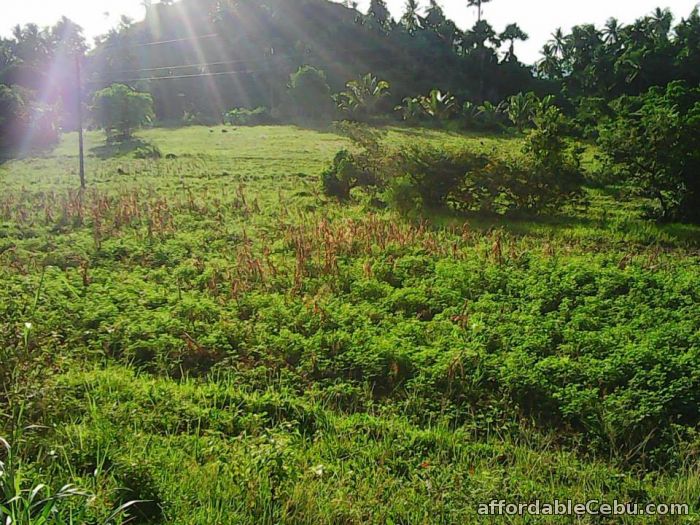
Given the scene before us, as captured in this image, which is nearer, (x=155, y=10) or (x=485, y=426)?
(x=485, y=426)

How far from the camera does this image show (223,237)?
10070 mm

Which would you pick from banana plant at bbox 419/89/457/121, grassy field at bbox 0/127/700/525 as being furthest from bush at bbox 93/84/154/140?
grassy field at bbox 0/127/700/525

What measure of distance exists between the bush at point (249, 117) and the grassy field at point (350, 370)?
96.8ft

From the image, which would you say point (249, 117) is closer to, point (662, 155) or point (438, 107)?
point (438, 107)

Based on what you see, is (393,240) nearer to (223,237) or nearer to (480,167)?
(223,237)

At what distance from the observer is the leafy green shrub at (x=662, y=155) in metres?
11.2

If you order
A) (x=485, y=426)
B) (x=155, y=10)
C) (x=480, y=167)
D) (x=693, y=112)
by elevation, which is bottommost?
(x=485, y=426)

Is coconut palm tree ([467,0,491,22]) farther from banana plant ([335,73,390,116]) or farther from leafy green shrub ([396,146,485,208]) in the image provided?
leafy green shrub ([396,146,485,208])

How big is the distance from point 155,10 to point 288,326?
59201 mm

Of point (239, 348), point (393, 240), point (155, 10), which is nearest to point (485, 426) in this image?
point (239, 348)

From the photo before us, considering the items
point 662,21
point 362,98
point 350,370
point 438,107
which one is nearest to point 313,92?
point 362,98

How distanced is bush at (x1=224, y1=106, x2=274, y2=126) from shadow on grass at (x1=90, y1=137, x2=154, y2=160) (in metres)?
9.43

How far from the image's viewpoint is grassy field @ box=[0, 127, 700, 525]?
11.5ft

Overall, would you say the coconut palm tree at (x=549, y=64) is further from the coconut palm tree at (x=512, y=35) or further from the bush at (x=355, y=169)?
the bush at (x=355, y=169)
